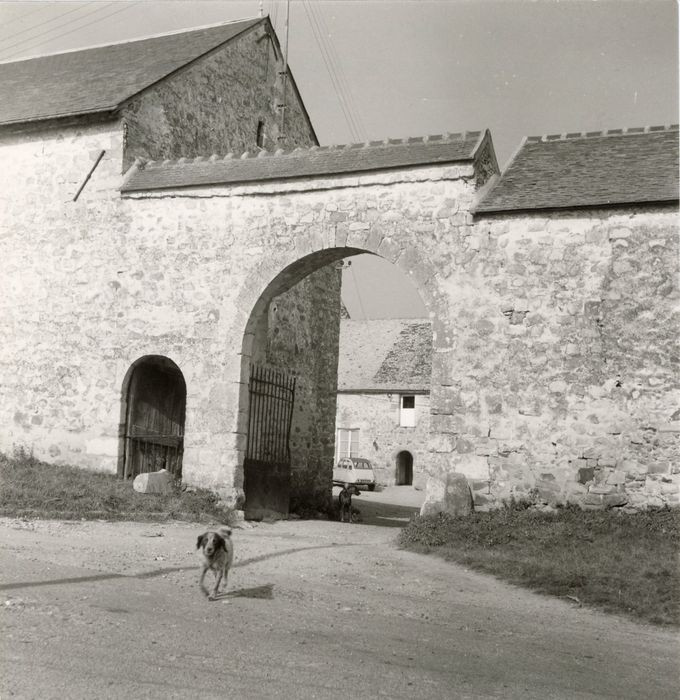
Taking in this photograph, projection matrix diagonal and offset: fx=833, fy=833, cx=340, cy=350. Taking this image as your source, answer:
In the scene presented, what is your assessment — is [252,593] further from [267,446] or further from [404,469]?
[404,469]

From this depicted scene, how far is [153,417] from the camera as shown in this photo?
1444cm

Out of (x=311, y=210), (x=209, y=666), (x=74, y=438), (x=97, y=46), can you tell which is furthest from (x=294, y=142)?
(x=209, y=666)

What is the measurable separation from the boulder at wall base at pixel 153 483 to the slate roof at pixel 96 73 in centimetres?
624

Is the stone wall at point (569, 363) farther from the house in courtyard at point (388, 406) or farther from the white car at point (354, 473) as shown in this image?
the house in courtyard at point (388, 406)

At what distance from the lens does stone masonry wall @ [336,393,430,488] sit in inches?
1310

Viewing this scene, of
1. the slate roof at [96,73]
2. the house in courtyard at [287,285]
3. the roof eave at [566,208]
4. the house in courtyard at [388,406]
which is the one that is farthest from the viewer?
the house in courtyard at [388,406]

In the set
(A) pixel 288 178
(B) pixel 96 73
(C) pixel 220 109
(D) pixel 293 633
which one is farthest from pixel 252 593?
(B) pixel 96 73

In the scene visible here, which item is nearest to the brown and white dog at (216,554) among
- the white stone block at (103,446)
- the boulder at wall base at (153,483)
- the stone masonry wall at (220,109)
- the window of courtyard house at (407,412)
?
the boulder at wall base at (153,483)

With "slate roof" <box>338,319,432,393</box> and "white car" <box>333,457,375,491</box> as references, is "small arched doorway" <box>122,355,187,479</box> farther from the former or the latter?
Answer: "slate roof" <box>338,319,432,393</box>

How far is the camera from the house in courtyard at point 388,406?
33.5m

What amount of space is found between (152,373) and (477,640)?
9513 millimetres

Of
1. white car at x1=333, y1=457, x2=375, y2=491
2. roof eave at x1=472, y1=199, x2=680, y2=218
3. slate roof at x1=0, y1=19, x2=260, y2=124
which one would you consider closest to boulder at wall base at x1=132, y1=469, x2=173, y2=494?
roof eave at x1=472, y1=199, x2=680, y2=218

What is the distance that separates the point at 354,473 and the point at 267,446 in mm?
17075

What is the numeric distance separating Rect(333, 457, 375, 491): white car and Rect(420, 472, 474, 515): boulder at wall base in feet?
63.1
